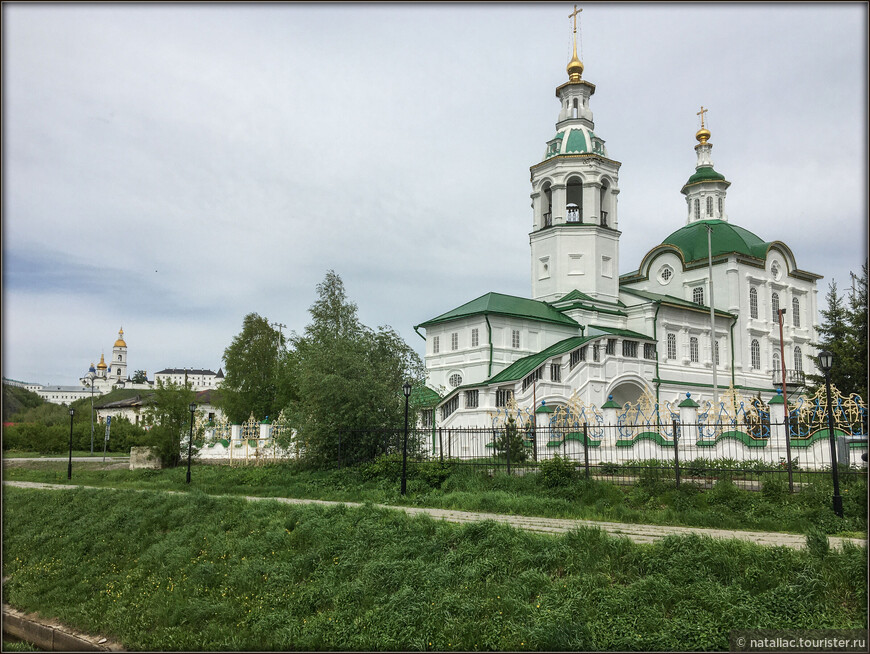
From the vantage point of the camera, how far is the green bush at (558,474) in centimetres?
1539

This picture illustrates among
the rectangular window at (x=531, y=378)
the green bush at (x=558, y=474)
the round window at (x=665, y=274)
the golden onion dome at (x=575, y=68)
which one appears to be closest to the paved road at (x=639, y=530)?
the green bush at (x=558, y=474)

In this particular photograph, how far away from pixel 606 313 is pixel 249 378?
2415 cm

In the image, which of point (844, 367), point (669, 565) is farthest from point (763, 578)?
point (844, 367)

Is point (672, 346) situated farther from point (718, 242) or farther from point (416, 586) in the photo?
point (416, 586)

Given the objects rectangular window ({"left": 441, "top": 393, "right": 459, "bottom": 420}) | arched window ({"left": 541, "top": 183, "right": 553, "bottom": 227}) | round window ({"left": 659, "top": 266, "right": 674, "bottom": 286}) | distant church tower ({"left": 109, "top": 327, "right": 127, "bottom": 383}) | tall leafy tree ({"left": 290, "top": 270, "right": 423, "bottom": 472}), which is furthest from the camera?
distant church tower ({"left": 109, "top": 327, "right": 127, "bottom": 383})

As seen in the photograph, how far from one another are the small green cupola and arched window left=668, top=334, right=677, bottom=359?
51.7 feet

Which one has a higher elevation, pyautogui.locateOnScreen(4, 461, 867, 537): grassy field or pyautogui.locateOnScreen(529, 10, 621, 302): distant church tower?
pyautogui.locateOnScreen(529, 10, 621, 302): distant church tower

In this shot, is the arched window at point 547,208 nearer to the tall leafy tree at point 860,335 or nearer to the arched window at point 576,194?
the arched window at point 576,194

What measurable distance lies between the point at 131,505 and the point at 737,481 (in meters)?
13.9

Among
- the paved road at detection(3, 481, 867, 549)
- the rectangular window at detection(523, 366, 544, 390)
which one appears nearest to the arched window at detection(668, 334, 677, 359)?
the rectangular window at detection(523, 366, 544, 390)

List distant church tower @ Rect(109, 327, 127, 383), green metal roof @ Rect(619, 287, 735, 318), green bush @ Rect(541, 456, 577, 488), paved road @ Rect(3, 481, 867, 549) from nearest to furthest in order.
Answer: paved road @ Rect(3, 481, 867, 549) < green bush @ Rect(541, 456, 577, 488) < green metal roof @ Rect(619, 287, 735, 318) < distant church tower @ Rect(109, 327, 127, 383)

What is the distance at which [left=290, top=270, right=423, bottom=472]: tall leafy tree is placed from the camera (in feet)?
68.5

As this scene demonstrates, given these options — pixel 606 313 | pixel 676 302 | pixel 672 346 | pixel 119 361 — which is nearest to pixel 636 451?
pixel 606 313

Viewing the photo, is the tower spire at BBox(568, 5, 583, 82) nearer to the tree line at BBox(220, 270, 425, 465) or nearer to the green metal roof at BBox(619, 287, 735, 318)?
the green metal roof at BBox(619, 287, 735, 318)
